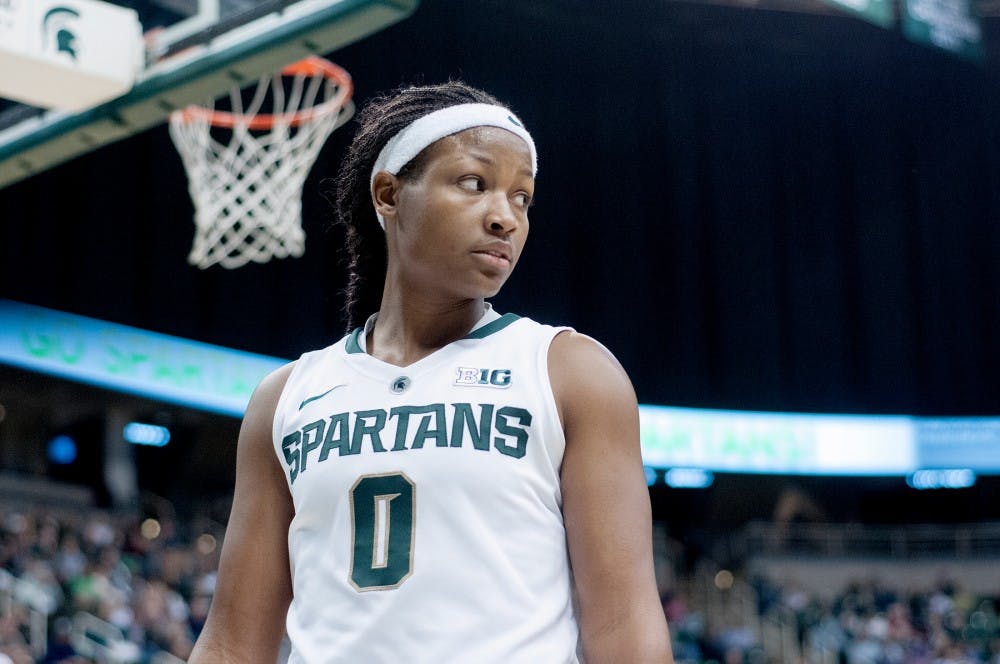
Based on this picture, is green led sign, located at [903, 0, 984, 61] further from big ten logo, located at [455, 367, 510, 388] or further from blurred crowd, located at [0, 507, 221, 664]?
big ten logo, located at [455, 367, 510, 388]

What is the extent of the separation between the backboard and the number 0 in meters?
3.82

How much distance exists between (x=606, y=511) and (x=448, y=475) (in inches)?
Result: 8.7

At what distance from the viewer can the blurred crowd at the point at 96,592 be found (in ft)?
31.1

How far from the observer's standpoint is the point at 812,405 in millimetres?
21500

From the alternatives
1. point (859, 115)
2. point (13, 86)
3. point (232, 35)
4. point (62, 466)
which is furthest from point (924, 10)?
point (62, 466)

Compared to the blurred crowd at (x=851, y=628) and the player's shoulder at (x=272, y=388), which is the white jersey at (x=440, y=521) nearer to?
the player's shoulder at (x=272, y=388)

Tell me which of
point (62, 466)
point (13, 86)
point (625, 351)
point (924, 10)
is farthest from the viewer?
point (625, 351)

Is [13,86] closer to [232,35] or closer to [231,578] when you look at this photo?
[232,35]

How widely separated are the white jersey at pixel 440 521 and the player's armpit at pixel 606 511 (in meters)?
0.03

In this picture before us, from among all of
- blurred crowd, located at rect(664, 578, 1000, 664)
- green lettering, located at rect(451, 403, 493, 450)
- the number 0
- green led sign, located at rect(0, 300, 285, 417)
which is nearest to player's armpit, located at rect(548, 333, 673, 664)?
green lettering, located at rect(451, 403, 493, 450)

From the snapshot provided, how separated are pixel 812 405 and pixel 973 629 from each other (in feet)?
17.5

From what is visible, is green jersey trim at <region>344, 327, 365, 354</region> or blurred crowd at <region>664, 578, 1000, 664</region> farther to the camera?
blurred crowd at <region>664, 578, 1000, 664</region>

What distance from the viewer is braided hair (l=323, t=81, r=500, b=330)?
2.11m

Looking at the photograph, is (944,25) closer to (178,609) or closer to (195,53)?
(195,53)
